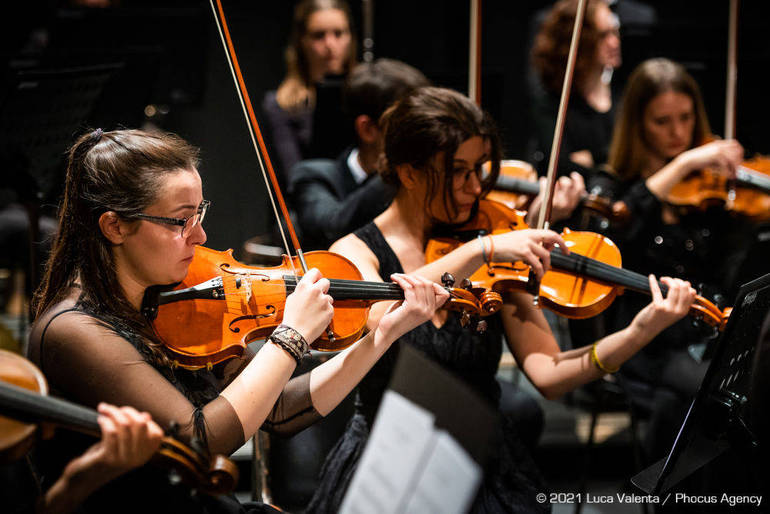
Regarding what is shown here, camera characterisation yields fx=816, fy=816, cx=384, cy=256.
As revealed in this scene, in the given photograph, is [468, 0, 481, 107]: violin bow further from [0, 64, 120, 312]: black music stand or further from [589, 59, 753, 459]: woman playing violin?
[0, 64, 120, 312]: black music stand

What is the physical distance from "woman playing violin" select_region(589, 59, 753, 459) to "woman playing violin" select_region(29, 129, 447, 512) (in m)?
1.16

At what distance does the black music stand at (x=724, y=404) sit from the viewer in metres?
1.36

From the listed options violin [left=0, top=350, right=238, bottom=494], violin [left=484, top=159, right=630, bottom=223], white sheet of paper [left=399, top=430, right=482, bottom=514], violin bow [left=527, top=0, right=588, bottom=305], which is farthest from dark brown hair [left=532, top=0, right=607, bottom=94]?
white sheet of paper [left=399, top=430, right=482, bottom=514]

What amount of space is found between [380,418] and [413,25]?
3972mm

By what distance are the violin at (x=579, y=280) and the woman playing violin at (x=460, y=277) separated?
4cm

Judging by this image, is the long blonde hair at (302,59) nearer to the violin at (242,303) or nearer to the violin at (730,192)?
the violin at (730,192)

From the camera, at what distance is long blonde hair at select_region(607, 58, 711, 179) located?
270cm

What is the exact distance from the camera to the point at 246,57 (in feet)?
13.4

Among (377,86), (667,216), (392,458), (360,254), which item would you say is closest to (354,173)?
(377,86)

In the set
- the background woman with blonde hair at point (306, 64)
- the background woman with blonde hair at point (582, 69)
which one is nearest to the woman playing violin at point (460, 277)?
the background woman with blonde hair at point (306, 64)

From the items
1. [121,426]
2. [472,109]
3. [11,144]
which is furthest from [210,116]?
[121,426]

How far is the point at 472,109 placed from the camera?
5.98 ft

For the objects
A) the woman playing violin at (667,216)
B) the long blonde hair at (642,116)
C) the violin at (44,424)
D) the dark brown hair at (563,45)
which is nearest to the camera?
the violin at (44,424)

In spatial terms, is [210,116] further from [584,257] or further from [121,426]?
[121,426]
